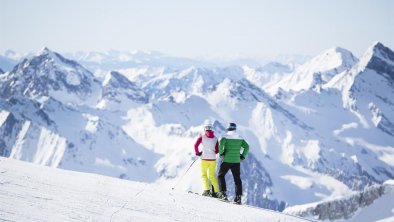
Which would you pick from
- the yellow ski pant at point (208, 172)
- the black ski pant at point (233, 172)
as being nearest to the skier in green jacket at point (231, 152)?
the black ski pant at point (233, 172)

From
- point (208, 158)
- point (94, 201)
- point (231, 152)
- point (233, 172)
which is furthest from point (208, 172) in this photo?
point (94, 201)

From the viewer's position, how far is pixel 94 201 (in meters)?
13.1

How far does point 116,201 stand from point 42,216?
254 cm

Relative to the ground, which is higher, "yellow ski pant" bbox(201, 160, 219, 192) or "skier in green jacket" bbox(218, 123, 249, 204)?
"skier in green jacket" bbox(218, 123, 249, 204)

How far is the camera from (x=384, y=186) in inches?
1986

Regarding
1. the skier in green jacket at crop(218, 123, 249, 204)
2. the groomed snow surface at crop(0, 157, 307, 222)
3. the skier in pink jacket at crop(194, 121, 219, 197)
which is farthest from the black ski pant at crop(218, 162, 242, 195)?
the groomed snow surface at crop(0, 157, 307, 222)

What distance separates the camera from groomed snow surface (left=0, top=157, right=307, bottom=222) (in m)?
11.6

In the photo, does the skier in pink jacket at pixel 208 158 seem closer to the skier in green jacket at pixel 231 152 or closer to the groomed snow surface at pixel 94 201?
the skier in green jacket at pixel 231 152

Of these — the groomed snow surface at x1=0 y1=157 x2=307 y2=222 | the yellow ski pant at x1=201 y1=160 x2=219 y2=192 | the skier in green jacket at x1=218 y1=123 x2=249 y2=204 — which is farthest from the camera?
the yellow ski pant at x1=201 y1=160 x2=219 y2=192

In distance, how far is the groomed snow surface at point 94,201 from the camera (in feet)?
38.2

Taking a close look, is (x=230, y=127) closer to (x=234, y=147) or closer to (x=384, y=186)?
(x=234, y=147)

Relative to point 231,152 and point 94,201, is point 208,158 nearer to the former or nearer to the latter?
point 231,152

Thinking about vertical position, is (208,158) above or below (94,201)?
above

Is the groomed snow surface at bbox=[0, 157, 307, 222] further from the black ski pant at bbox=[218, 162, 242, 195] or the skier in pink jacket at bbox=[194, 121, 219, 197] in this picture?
the black ski pant at bbox=[218, 162, 242, 195]
